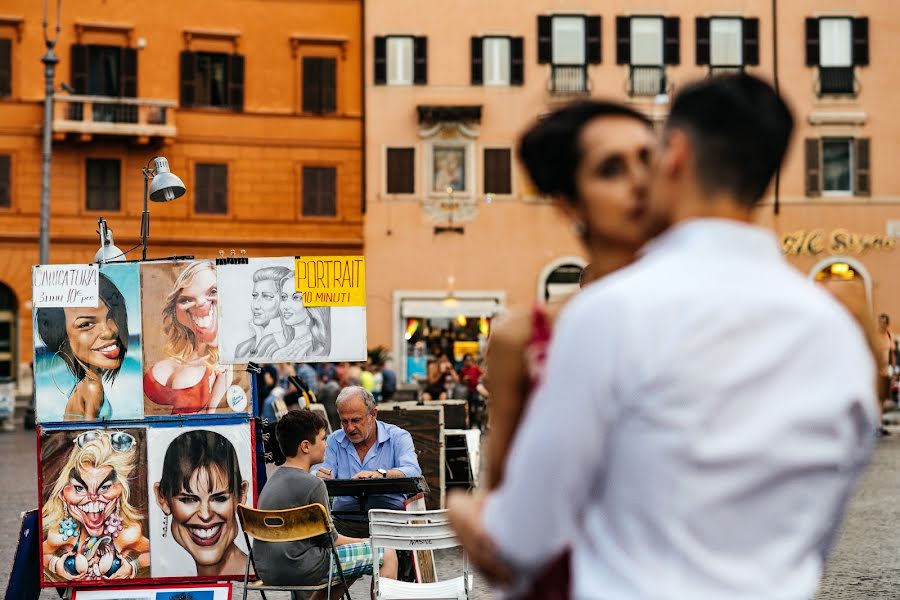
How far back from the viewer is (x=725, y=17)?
36.7 meters

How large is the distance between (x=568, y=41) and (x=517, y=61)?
1.38m

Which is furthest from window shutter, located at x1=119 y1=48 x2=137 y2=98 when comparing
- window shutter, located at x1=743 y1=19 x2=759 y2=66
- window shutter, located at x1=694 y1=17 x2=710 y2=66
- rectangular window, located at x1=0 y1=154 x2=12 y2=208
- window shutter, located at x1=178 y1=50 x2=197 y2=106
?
window shutter, located at x1=743 y1=19 x2=759 y2=66

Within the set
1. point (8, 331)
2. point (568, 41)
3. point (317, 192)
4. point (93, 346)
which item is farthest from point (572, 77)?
point (93, 346)

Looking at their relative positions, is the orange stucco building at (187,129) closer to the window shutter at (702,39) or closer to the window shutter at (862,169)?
the window shutter at (702,39)

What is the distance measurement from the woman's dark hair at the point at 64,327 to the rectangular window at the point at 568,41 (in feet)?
97.7

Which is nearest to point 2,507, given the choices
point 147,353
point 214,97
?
point 147,353

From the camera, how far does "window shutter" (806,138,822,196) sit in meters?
36.5

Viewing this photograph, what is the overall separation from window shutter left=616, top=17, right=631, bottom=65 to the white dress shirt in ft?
116

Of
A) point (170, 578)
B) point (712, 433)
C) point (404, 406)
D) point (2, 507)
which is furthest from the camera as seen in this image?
point (2, 507)

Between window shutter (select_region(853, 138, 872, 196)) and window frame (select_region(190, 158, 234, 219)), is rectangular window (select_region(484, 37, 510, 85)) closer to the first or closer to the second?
window frame (select_region(190, 158, 234, 219))

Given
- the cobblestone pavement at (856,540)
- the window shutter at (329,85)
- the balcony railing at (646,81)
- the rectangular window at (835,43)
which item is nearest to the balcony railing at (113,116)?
the window shutter at (329,85)

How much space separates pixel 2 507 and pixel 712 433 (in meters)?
12.6

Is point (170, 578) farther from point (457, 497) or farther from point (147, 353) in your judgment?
point (457, 497)

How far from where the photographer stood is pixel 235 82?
3534 centimetres
